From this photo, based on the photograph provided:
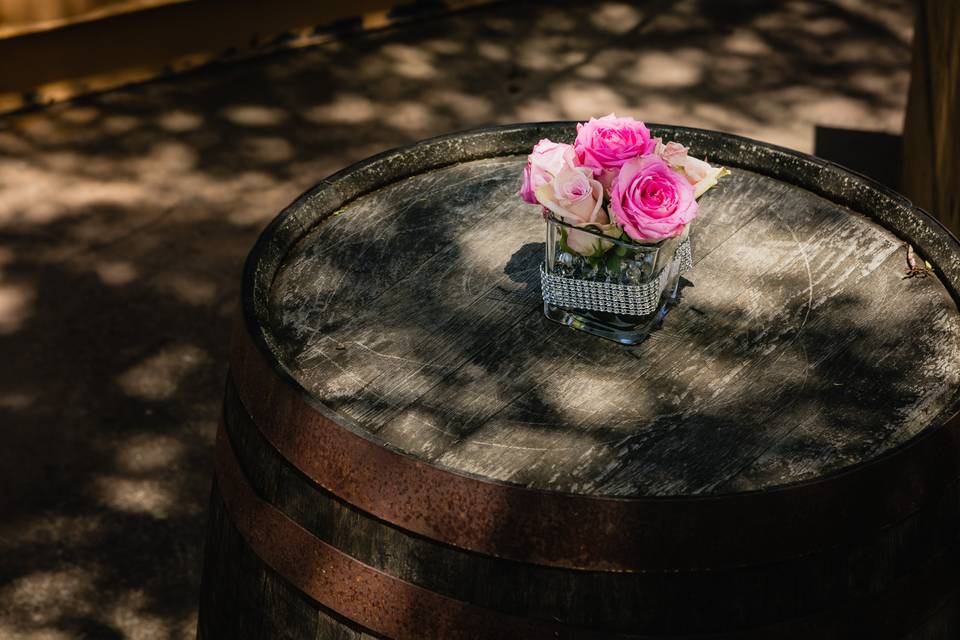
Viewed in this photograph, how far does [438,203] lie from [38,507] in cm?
152

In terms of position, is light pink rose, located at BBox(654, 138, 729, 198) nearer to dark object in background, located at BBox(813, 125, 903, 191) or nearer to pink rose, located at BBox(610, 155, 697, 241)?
pink rose, located at BBox(610, 155, 697, 241)

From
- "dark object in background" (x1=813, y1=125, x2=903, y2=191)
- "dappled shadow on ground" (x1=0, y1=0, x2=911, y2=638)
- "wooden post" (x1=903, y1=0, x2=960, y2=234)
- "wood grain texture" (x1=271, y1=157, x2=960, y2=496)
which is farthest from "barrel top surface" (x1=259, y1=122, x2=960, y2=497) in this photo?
"dark object in background" (x1=813, y1=125, x2=903, y2=191)

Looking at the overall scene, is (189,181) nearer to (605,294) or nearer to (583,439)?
(605,294)

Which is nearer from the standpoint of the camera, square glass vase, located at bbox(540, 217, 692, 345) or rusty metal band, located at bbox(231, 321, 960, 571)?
rusty metal band, located at bbox(231, 321, 960, 571)

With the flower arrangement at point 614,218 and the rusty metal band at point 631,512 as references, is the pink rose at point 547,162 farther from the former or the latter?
the rusty metal band at point 631,512

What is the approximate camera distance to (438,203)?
6.61ft

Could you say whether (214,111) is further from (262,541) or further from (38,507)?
(262,541)

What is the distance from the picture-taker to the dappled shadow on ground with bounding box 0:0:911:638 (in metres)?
2.84

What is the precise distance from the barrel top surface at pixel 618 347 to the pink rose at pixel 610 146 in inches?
10.5

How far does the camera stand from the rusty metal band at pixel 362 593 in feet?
4.67

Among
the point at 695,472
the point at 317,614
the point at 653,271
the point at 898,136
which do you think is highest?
Answer: the point at 653,271

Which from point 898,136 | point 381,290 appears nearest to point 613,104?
point 898,136

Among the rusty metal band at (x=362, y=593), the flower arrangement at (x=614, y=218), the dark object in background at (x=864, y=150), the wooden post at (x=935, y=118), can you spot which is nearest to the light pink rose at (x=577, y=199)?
the flower arrangement at (x=614, y=218)

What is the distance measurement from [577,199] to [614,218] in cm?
6
